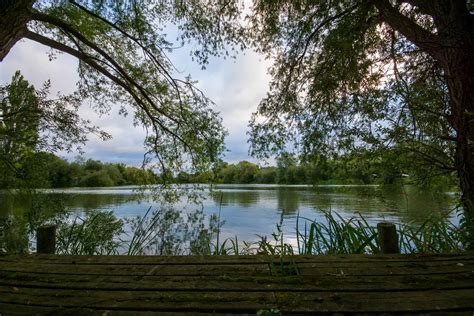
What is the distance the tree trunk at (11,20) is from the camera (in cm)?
300

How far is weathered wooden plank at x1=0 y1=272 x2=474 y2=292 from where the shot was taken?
1837mm

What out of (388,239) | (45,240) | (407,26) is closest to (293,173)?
(388,239)

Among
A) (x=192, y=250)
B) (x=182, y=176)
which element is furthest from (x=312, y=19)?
(x=192, y=250)

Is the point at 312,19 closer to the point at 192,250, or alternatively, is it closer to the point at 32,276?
the point at 192,250

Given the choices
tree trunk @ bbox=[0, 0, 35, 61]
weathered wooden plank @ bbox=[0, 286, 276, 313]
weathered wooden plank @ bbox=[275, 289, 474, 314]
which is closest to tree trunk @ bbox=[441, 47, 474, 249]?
weathered wooden plank @ bbox=[275, 289, 474, 314]

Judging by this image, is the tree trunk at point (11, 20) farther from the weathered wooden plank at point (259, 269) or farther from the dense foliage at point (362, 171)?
the dense foliage at point (362, 171)

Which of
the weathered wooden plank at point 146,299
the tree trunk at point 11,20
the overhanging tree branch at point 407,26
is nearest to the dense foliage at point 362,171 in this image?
the overhanging tree branch at point 407,26

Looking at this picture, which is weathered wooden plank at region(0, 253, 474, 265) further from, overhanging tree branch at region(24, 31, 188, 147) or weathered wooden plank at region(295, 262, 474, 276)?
overhanging tree branch at region(24, 31, 188, 147)

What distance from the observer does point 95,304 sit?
5.40ft

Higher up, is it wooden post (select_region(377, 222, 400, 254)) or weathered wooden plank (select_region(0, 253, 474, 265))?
wooden post (select_region(377, 222, 400, 254))

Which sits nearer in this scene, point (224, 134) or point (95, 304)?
point (95, 304)

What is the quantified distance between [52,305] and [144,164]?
170 inches

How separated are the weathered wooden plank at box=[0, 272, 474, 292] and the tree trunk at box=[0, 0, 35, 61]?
2.52 m

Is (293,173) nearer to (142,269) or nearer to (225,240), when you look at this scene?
(225,240)
